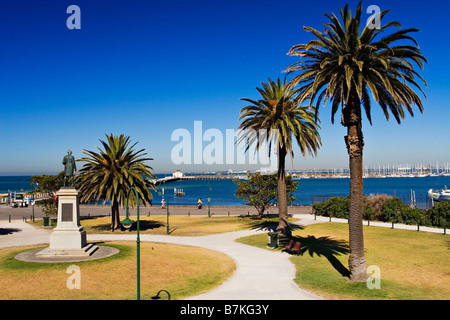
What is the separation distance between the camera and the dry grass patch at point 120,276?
48.6ft

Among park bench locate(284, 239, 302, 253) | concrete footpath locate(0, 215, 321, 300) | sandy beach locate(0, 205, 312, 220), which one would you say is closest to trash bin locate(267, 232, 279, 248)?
concrete footpath locate(0, 215, 321, 300)

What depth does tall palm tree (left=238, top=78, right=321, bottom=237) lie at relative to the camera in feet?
90.1

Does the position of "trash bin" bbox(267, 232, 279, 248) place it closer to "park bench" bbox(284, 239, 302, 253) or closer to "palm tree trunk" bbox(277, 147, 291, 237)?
"park bench" bbox(284, 239, 302, 253)

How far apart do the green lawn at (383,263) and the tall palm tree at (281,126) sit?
4842 mm

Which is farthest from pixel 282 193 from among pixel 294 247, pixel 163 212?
pixel 163 212

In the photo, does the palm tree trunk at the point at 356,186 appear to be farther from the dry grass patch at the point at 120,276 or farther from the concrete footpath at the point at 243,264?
the dry grass patch at the point at 120,276

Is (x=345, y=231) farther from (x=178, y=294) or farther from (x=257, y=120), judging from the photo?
(x=178, y=294)

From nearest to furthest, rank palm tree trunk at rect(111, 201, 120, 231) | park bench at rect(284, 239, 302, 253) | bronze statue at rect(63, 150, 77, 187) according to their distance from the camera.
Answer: park bench at rect(284, 239, 302, 253) < bronze statue at rect(63, 150, 77, 187) < palm tree trunk at rect(111, 201, 120, 231)

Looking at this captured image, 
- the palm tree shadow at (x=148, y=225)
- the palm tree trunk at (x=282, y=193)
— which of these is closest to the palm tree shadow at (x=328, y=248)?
the palm tree trunk at (x=282, y=193)

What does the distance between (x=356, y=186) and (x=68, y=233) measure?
59.0ft

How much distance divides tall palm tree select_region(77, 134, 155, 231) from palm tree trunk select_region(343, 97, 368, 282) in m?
22.0

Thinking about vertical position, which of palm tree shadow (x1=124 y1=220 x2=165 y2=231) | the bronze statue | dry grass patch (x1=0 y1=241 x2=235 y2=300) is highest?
the bronze statue

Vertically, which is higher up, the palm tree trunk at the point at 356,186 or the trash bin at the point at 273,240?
the palm tree trunk at the point at 356,186

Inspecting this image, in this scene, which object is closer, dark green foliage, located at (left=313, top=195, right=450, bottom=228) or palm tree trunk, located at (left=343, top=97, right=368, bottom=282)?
palm tree trunk, located at (left=343, top=97, right=368, bottom=282)
